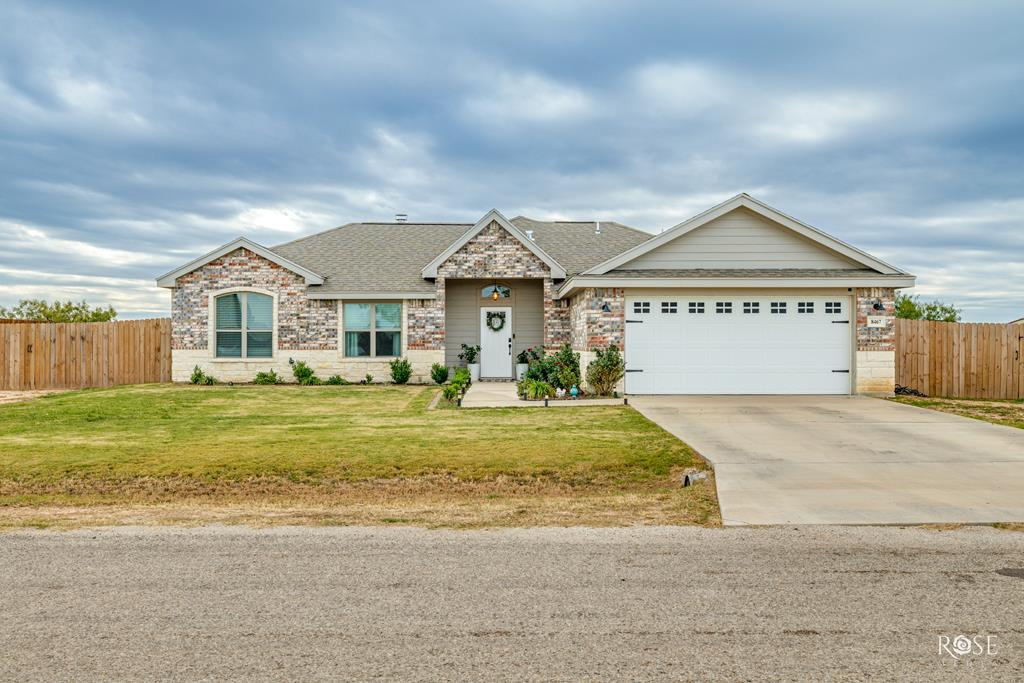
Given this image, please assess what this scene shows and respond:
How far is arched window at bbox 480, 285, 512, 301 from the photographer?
74.6ft

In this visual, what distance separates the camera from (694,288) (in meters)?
16.8

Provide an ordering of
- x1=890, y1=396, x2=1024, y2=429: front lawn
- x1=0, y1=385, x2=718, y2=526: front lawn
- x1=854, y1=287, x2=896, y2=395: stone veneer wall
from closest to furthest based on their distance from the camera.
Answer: x1=0, y1=385, x2=718, y2=526: front lawn
x1=890, y1=396, x2=1024, y2=429: front lawn
x1=854, y1=287, x2=896, y2=395: stone veneer wall

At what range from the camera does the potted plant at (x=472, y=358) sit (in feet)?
73.6

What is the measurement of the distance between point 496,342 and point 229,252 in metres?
8.42

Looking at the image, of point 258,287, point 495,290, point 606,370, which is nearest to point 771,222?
point 606,370

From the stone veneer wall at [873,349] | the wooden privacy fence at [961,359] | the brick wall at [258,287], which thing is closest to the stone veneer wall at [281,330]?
the brick wall at [258,287]

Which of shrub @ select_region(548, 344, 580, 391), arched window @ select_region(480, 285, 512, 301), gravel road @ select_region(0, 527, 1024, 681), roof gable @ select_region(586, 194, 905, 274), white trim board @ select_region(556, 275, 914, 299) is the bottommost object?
gravel road @ select_region(0, 527, 1024, 681)

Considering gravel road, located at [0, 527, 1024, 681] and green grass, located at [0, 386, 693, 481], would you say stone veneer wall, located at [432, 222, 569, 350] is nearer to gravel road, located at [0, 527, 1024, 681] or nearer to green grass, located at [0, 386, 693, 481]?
green grass, located at [0, 386, 693, 481]

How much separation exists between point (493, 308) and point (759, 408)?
10.5 metres

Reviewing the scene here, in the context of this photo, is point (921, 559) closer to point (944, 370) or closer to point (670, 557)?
point (670, 557)

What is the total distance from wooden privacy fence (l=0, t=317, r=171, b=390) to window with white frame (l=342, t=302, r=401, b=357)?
5973 mm

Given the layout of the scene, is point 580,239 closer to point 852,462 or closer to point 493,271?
point 493,271

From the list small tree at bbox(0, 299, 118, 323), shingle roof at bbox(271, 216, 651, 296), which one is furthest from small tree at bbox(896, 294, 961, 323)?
small tree at bbox(0, 299, 118, 323)

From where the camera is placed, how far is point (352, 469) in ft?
28.3
